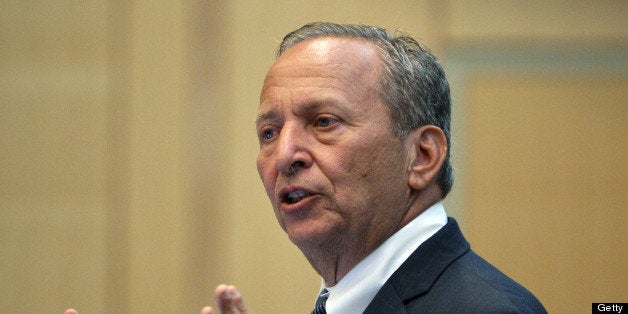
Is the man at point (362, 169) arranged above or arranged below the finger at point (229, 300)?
above

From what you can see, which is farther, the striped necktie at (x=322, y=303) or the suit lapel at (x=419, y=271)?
the striped necktie at (x=322, y=303)

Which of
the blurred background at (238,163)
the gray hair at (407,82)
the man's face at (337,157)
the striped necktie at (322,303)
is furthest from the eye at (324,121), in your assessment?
the blurred background at (238,163)

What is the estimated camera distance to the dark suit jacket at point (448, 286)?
58.9 inches

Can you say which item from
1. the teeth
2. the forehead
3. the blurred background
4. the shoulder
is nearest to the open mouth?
the teeth

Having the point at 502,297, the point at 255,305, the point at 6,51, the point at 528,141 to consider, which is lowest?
the point at 255,305

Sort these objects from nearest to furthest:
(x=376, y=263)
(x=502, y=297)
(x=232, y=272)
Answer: (x=502, y=297), (x=376, y=263), (x=232, y=272)

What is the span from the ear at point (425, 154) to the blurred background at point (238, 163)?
1.87m

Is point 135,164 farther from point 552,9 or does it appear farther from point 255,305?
point 552,9

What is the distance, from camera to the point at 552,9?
12.5 ft

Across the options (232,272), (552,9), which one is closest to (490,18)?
(552,9)

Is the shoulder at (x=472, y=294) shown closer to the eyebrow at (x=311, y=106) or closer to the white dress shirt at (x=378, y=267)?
the white dress shirt at (x=378, y=267)

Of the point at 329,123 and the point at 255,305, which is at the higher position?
the point at 329,123

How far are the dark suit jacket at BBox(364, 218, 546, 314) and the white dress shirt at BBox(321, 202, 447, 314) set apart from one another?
0.03m

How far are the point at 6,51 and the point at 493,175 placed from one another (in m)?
2.41
